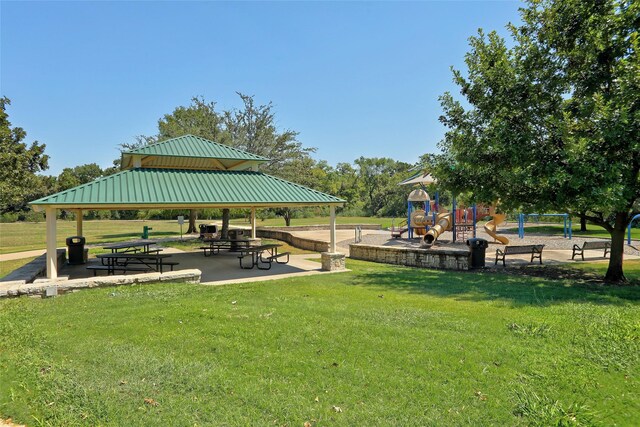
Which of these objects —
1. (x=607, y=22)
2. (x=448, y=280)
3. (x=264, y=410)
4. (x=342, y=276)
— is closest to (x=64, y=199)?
(x=342, y=276)

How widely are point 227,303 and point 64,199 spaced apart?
556 centimetres

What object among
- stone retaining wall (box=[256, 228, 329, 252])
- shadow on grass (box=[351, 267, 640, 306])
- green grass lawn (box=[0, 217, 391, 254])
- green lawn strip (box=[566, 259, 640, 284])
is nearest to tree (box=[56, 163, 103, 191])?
green grass lawn (box=[0, 217, 391, 254])

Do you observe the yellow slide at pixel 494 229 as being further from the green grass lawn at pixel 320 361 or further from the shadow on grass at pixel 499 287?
the green grass lawn at pixel 320 361

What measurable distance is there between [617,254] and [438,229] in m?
10.3

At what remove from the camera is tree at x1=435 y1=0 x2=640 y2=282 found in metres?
9.08

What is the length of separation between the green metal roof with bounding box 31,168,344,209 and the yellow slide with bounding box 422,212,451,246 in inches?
346

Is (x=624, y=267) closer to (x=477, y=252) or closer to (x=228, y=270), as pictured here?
(x=477, y=252)

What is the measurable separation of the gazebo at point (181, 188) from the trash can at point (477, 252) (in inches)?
179

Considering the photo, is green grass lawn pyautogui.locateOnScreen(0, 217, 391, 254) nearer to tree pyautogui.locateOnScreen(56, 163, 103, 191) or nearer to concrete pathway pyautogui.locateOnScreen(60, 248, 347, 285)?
concrete pathway pyautogui.locateOnScreen(60, 248, 347, 285)

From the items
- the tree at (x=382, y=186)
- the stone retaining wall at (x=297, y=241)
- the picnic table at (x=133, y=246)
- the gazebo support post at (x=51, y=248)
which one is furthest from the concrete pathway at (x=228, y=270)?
the tree at (x=382, y=186)

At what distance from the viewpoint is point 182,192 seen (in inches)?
464

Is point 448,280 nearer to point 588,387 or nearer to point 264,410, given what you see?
point 588,387

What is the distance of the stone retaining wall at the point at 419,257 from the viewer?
43.0 ft

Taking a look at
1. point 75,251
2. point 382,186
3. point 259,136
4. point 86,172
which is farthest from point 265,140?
point 86,172
